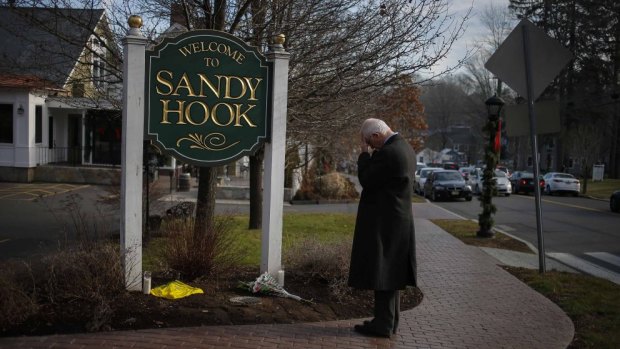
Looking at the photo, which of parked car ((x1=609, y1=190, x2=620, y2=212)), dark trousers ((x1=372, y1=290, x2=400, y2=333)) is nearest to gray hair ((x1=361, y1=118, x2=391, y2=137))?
dark trousers ((x1=372, y1=290, x2=400, y2=333))

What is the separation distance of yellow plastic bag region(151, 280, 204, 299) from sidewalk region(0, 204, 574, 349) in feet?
2.66

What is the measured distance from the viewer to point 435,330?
209 inches

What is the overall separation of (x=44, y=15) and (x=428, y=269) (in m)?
6.46

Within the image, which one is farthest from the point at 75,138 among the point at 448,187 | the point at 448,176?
the point at 448,176

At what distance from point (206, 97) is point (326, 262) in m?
2.24

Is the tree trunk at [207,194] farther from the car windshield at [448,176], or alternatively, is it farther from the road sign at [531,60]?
the car windshield at [448,176]

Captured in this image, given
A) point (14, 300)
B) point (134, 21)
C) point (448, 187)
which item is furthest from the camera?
point (448, 187)

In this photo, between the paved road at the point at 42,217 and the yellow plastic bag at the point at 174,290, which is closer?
the yellow plastic bag at the point at 174,290

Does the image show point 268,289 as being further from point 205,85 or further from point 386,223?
point 205,85

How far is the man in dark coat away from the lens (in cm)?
482

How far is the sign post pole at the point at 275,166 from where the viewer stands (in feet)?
20.0

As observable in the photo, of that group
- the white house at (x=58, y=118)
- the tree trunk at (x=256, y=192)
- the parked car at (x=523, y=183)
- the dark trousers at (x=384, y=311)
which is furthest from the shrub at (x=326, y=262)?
the parked car at (x=523, y=183)

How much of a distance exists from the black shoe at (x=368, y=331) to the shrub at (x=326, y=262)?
1018mm

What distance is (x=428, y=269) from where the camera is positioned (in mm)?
8273
